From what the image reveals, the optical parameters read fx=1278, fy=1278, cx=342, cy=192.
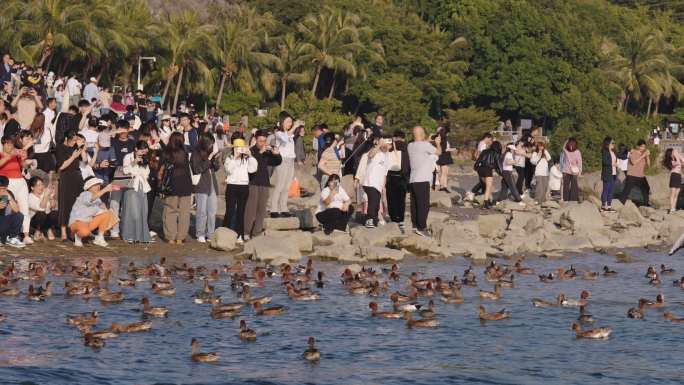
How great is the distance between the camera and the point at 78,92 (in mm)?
31406

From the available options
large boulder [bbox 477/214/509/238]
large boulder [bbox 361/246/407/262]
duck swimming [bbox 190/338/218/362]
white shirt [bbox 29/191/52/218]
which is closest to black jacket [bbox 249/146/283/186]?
large boulder [bbox 361/246/407/262]

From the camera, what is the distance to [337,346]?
46.1 ft

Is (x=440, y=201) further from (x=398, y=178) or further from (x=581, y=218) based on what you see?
(x=398, y=178)

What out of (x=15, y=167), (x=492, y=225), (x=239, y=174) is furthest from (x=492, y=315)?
(x=492, y=225)

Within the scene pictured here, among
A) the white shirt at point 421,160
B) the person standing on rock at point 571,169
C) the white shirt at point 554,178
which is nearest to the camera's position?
the white shirt at point 421,160

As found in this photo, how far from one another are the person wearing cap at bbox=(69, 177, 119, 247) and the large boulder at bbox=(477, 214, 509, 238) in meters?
Answer: 7.82

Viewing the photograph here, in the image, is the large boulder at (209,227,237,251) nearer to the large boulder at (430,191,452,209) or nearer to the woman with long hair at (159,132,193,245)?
the woman with long hair at (159,132,193,245)

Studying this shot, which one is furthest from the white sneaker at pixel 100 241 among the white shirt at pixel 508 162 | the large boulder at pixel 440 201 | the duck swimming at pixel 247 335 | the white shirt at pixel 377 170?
the white shirt at pixel 508 162

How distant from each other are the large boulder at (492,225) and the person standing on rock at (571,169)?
440 centimetres

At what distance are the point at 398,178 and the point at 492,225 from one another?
122 inches

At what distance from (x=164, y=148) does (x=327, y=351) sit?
304 inches

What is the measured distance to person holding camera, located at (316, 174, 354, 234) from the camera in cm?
2152

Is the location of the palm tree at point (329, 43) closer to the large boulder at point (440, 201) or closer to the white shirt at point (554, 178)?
the white shirt at point (554, 178)

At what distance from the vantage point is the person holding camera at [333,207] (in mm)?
21516
